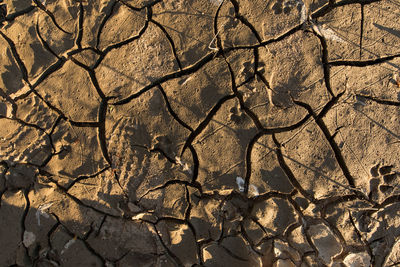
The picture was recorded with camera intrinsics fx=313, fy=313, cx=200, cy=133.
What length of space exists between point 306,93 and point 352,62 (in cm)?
47

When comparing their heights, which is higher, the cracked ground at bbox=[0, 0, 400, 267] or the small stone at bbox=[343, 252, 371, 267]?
the cracked ground at bbox=[0, 0, 400, 267]

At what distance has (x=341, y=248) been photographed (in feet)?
8.68

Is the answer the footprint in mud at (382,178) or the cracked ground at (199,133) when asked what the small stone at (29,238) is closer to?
the cracked ground at (199,133)

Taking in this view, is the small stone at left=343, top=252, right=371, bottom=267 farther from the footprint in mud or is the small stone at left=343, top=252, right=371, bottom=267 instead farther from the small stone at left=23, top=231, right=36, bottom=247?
the small stone at left=23, top=231, right=36, bottom=247

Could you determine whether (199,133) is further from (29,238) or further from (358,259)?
(29,238)

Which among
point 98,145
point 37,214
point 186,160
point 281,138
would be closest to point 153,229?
point 186,160

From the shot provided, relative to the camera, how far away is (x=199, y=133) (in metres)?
2.81

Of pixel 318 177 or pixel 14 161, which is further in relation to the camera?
pixel 14 161

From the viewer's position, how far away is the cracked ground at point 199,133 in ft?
8.71

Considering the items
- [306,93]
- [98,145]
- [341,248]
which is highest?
[306,93]

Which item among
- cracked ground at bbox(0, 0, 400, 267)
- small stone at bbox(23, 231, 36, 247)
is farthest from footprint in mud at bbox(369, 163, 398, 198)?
small stone at bbox(23, 231, 36, 247)

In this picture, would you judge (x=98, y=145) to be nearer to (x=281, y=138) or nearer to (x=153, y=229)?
(x=153, y=229)

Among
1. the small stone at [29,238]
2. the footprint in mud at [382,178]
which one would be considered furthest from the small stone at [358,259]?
the small stone at [29,238]

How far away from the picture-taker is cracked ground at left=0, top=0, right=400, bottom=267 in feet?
8.71
